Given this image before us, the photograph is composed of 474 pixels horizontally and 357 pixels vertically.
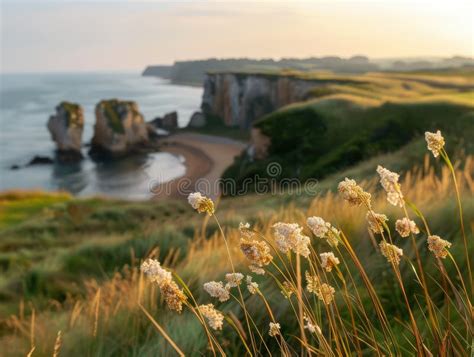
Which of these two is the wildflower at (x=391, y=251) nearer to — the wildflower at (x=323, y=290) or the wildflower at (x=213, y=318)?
the wildflower at (x=323, y=290)

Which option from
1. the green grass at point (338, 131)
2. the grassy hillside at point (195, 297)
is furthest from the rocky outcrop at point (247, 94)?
the grassy hillside at point (195, 297)

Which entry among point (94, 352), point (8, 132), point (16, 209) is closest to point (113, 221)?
point (16, 209)

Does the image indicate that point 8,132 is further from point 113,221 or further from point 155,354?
point 155,354

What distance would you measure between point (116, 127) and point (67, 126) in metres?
7.97

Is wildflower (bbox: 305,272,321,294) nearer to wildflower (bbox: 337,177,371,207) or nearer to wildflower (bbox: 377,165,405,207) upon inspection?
wildflower (bbox: 337,177,371,207)

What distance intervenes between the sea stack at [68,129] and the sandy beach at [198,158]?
14.6 m

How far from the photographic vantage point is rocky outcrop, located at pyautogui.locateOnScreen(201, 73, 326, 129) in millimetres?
74875

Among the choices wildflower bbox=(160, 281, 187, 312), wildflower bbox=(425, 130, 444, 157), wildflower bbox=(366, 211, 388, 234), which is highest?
wildflower bbox=(425, 130, 444, 157)

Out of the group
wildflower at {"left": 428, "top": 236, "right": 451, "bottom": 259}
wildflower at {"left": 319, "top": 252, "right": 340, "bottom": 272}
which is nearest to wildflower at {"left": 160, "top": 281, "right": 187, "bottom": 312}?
wildflower at {"left": 319, "top": 252, "right": 340, "bottom": 272}

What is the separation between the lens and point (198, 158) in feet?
250

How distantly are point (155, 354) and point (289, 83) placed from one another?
74.3 meters

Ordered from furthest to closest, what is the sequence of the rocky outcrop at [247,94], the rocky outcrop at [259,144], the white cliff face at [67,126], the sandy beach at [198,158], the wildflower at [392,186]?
1. the white cliff face at [67,126]
2. the rocky outcrop at [247,94]
3. the sandy beach at [198,158]
4. the rocky outcrop at [259,144]
5. the wildflower at [392,186]

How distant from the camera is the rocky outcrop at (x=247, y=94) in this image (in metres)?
74.9

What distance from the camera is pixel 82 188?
67500 millimetres
